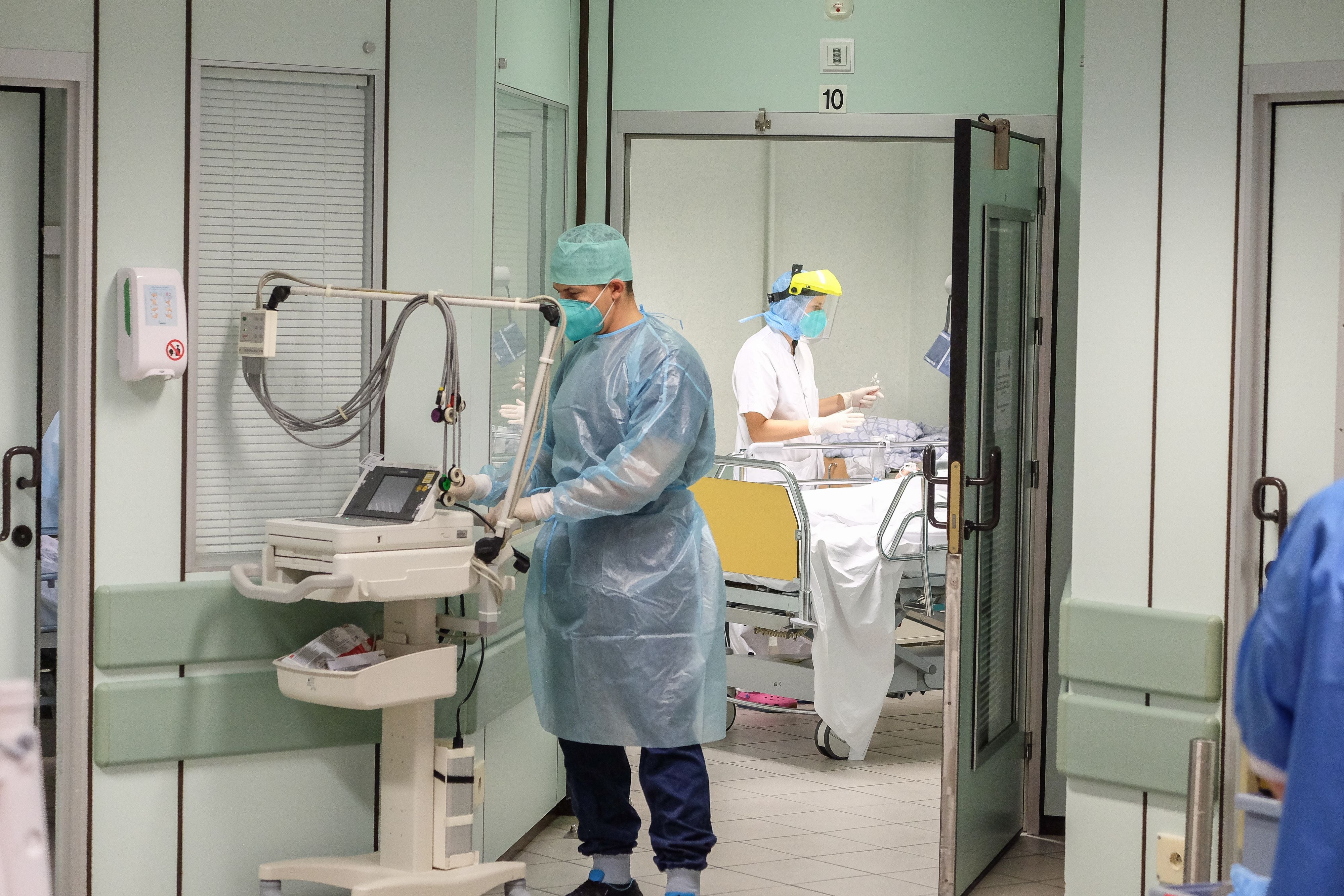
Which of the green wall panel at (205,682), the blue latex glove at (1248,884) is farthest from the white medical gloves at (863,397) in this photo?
the blue latex glove at (1248,884)

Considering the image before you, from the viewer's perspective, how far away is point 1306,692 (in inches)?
48.3

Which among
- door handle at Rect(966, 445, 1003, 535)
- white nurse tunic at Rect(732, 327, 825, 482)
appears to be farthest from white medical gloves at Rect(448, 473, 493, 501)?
white nurse tunic at Rect(732, 327, 825, 482)

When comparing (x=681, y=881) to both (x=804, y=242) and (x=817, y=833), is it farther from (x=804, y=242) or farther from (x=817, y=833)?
(x=804, y=242)

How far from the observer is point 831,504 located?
16.2 feet

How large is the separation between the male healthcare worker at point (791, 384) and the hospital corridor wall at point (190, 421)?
74.0 inches

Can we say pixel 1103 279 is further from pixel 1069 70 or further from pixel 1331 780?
pixel 1331 780

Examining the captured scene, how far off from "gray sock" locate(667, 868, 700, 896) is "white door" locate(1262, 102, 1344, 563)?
1522 millimetres

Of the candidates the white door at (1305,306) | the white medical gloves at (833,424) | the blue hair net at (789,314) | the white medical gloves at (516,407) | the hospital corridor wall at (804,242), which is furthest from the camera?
the hospital corridor wall at (804,242)

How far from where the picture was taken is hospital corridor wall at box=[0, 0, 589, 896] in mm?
3039

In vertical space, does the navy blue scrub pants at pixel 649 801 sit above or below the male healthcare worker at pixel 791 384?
below

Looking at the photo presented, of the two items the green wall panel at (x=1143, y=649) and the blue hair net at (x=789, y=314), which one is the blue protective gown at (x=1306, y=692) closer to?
the green wall panel at (x=1143, y=649)

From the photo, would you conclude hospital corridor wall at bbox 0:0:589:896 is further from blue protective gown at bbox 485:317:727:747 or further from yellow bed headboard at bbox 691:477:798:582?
yellow bed headboard at bbox 691:477:798:582

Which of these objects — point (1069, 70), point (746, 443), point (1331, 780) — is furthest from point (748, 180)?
point (1331, 780)

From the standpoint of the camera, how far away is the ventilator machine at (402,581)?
2.89m
